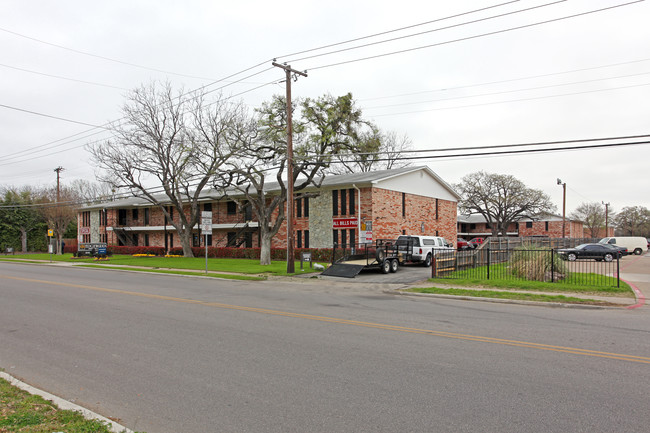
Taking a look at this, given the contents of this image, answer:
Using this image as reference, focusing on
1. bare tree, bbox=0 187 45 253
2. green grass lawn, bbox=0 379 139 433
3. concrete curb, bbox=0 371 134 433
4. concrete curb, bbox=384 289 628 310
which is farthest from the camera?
bare tree, bbox=0 187 45 253

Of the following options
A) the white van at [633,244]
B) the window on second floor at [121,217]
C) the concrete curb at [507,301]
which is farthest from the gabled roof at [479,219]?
the concrete curb at [507,301]

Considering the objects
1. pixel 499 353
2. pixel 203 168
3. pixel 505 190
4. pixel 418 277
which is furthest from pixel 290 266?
pixel 505 190

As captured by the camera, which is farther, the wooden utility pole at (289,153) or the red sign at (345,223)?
the red sign at (345,223)

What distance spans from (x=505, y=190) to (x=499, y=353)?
59.8 metres

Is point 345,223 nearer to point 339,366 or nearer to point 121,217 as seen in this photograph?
point 339,366

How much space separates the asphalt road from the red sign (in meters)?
19.3

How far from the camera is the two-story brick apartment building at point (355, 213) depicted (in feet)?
100

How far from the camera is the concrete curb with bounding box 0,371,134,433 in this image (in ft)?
13.3

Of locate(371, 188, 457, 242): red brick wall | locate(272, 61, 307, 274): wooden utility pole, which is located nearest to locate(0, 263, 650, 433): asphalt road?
locate(272, 61, 307, 274): wooden utility pole

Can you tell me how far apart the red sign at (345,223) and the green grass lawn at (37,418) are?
26.5 meters

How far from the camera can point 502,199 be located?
61625 millimetres

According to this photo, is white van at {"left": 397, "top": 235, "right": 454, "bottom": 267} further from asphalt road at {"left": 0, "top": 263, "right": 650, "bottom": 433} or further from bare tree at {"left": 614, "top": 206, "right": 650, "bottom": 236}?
bare tree at {"left": 614, "top": 206, "right": 650, "bottom": 236}

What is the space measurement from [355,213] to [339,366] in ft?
82.1

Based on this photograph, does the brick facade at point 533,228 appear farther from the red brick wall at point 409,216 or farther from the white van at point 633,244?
the red brick wall at point 409,216
